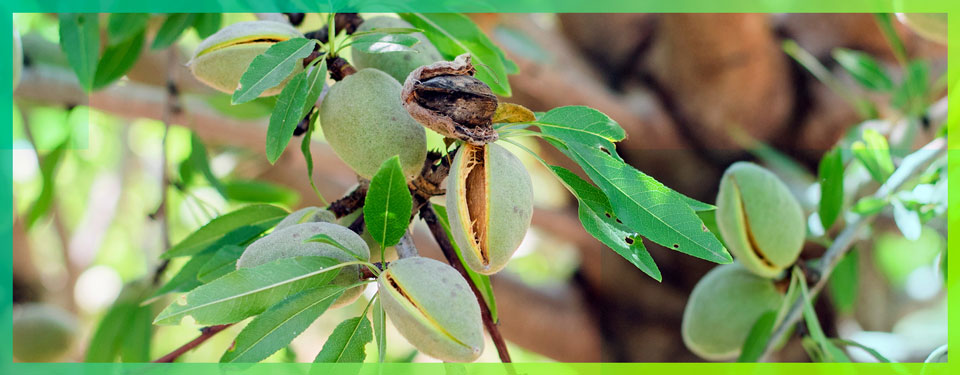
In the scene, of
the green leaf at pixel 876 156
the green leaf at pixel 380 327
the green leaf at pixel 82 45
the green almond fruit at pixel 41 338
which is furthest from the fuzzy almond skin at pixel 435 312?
the green almond fruit at pixel 41 338

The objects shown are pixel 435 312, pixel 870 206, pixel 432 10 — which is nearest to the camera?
pixel 435 312

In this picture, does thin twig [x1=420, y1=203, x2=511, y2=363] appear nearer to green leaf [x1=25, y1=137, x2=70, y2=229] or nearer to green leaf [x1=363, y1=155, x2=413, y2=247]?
green leaf [x1=363, y1=155, x2=413, y2=247]

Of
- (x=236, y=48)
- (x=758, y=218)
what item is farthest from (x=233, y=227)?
(x=758, y=218)

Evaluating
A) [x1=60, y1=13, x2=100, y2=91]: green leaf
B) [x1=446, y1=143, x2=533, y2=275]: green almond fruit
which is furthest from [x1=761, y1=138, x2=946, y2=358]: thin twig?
[x1=60, y1=13, x2=100, y2=91]: green leaf

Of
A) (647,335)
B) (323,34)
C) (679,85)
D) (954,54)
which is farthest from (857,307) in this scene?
(323,34)

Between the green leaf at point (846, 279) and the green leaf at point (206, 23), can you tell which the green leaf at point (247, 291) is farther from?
the green leaf at point (846, 279)

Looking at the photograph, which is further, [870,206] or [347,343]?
[870,206]

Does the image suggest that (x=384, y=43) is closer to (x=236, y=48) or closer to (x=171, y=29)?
(x=236, y=48)
